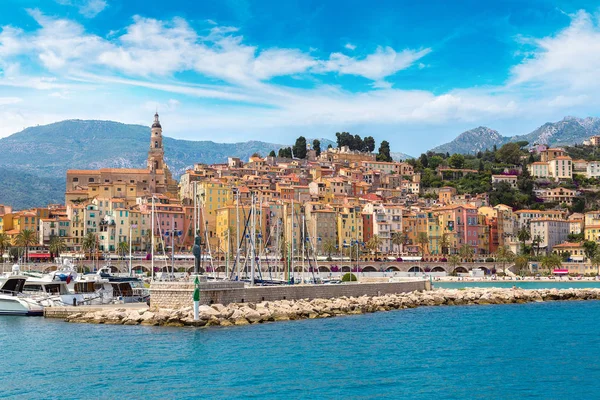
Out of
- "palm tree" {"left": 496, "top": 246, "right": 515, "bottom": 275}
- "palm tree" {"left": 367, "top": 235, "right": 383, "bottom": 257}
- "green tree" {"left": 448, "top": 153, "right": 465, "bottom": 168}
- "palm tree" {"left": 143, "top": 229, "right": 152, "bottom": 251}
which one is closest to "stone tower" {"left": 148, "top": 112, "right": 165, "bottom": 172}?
"palm tree" {"left": 143, "top": 229, "right": 152, "bottom": 251}

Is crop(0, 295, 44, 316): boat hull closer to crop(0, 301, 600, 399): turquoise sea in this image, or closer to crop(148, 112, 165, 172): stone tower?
crop(0, 301, 600, 399): turquoise sea

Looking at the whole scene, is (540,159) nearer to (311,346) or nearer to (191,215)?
(191,215)

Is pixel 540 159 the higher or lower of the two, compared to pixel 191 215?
higher

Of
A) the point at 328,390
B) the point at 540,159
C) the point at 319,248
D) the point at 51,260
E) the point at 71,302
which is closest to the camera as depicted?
the point at 328,390

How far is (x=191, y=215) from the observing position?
4131 inches

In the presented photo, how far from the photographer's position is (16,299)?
4212cm

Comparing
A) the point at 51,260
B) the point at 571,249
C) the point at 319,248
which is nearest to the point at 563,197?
the point at 571,249

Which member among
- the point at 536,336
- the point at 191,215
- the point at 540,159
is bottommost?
the point at 536,336

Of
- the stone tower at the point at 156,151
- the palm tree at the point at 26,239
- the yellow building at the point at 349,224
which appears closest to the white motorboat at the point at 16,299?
the palm tree at the point at 26,239

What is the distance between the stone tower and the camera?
404ft

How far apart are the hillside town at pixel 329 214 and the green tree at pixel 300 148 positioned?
7.33ft

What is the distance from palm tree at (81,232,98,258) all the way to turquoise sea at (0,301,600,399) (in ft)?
167

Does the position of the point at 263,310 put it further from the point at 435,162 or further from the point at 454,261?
the point at 435,162

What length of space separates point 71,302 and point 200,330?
12.1 metres
